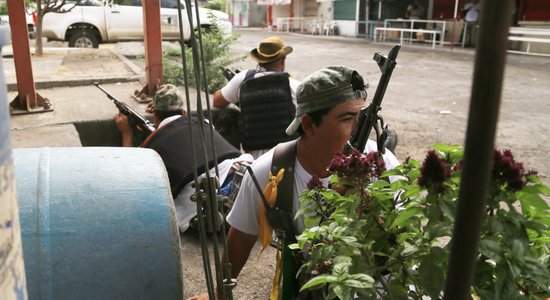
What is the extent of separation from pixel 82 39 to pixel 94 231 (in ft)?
44.1

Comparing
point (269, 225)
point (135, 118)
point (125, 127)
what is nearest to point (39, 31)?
point (125, 127)

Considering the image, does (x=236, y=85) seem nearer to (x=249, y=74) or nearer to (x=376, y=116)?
(x=249, y=74)

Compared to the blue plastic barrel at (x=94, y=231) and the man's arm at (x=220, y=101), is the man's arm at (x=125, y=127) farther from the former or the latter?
the blue plastic barrel at (x=94, y=231)

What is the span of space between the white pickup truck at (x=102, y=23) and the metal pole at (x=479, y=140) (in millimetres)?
13429

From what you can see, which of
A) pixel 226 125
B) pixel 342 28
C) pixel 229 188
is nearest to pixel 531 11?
pixel 342 28

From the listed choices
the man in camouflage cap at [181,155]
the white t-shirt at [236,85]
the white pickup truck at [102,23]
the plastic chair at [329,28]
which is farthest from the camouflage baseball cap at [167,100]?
the plastic chair at [329,28]

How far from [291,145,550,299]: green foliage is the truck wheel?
1398cm

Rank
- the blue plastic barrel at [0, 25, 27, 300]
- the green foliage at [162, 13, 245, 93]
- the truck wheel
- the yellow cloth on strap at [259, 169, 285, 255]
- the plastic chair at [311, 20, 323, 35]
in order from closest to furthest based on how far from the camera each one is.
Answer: the blue plastic barrel at [0, 25, 27, 300], the yellow cloth on strap at [259, 169, 285, 255], the green foliage at [162, 13, 245, 93], the truck wheel, the plastic chair at [311, 20, 323, 35]

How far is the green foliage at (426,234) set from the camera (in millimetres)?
968

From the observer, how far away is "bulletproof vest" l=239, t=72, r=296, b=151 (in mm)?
4160

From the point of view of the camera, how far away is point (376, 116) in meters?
2.24

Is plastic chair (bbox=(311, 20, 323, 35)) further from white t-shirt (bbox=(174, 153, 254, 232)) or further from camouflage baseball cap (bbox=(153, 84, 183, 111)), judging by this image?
white t-shirt (bbox=(174, 153, 254, 232))

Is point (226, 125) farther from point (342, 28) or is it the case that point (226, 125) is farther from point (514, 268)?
point (342, 28)

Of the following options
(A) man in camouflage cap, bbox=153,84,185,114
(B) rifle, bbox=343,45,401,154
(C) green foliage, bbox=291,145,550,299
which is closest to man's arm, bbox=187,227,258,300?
(B) rifle, bbox=343,45,401,154
